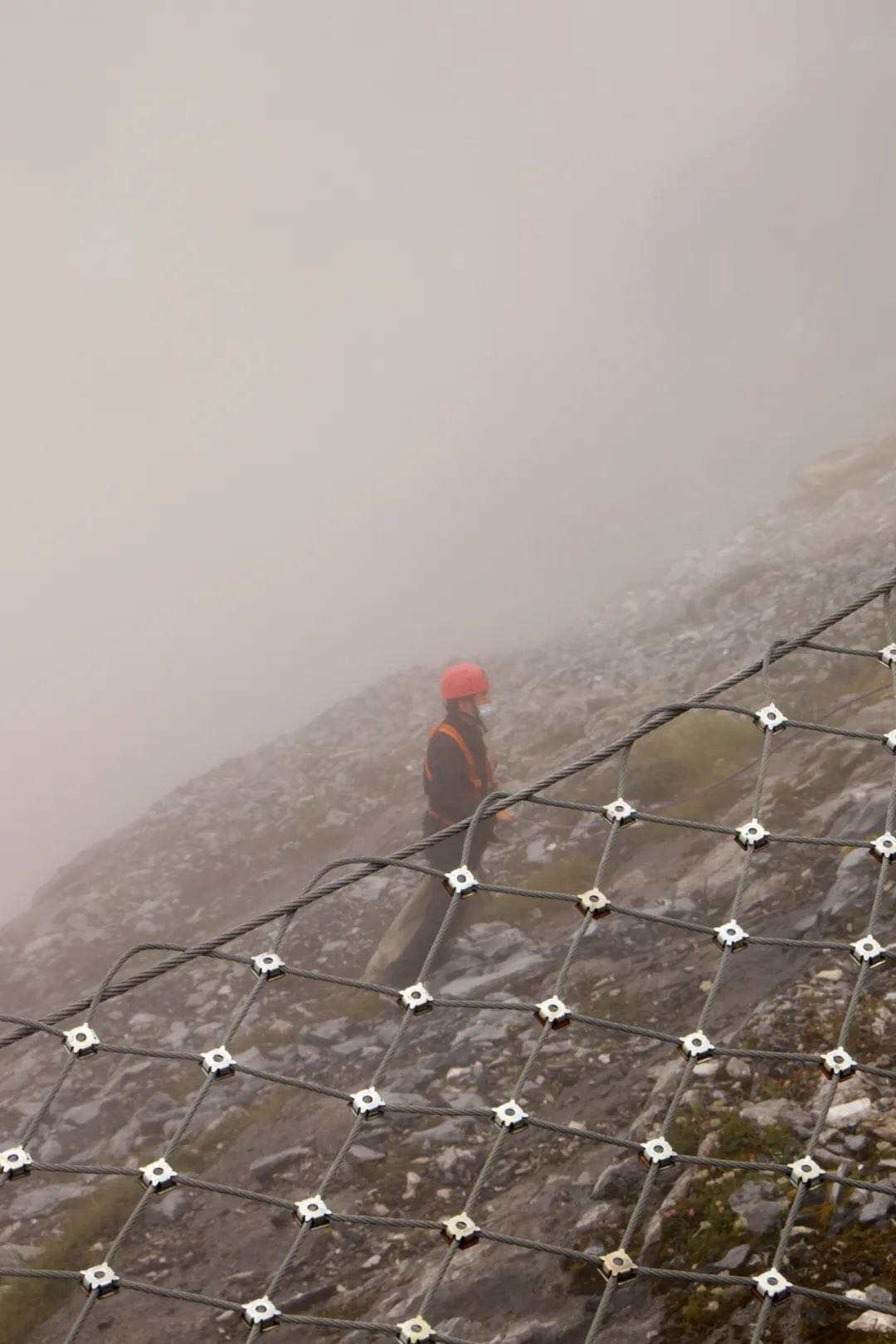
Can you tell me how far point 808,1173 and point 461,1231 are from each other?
3.52 feet

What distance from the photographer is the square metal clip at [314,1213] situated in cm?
332

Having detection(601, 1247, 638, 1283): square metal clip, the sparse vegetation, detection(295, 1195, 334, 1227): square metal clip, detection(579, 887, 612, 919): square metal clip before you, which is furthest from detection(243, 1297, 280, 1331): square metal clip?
the sparse vegetation

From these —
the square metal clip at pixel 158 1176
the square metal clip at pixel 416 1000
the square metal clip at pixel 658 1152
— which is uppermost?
the square metal clip at pixel 158 1176

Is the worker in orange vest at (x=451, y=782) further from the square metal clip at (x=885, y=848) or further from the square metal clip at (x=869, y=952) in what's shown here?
the square metal clip at (x=869, y=952)

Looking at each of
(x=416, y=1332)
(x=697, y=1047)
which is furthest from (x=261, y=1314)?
(x=697, y=1047)

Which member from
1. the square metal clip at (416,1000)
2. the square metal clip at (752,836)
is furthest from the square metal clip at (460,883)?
the square metal clip at (752,836)

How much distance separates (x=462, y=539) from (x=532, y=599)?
12.1 m

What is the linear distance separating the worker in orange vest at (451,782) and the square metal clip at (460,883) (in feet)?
12.3

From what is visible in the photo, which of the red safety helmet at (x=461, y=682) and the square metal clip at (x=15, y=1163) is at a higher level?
the square metal clip at (x=15, y=1163)

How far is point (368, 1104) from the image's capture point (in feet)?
11.6

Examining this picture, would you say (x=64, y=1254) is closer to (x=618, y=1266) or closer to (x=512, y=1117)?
(x=512, y=1117)

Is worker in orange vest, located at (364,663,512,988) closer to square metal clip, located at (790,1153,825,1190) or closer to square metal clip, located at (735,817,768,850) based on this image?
square metal clip, located at (735,817,768,850)

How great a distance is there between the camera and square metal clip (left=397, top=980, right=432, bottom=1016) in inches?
149

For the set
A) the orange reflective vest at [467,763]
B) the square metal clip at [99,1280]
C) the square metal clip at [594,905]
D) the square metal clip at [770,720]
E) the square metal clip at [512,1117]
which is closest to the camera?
the square metal clip at [99,1280]
